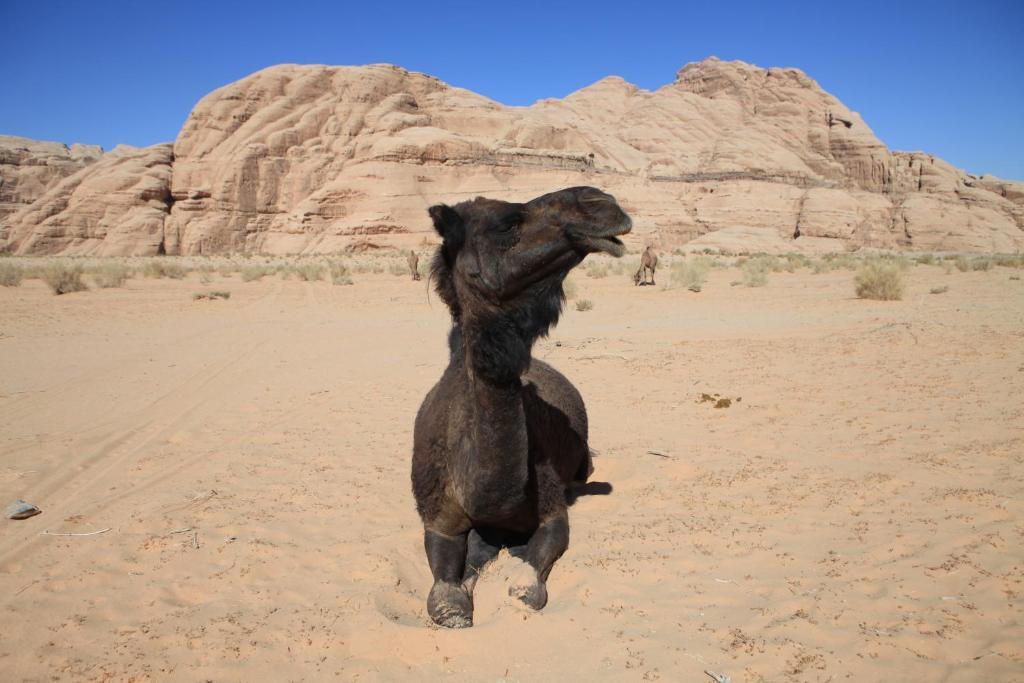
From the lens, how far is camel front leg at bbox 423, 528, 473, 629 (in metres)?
3.44

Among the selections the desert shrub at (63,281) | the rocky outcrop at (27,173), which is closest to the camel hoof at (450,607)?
the desert shrub at (63,281)

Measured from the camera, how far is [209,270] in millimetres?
36062

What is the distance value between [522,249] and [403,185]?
67492 millimetres

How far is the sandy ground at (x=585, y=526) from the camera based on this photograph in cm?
312

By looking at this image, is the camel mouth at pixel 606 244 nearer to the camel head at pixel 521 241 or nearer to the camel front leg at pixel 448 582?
the camel head at pixel 521 241

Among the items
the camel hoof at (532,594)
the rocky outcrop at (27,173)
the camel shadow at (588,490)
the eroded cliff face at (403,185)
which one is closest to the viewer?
the camel hoof at (532,594)

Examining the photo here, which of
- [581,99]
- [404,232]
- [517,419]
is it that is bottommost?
[517,419]

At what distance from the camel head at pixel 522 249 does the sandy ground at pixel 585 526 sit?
1.81 metres

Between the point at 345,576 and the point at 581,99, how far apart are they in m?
135

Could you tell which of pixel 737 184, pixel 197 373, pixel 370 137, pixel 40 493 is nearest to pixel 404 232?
pixel 370 137

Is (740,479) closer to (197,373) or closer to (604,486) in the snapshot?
(604,486)

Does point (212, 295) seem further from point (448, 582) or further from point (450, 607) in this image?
point (450, 607)

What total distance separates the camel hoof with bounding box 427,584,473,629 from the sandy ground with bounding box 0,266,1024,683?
0.09m

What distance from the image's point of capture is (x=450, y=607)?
347cm
